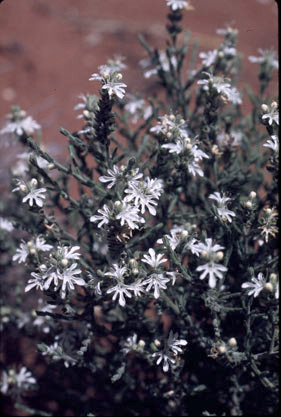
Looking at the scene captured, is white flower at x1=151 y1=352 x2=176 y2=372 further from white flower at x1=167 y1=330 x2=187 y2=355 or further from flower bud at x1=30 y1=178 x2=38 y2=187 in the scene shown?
flower bud at x1=30 y1=178 x2=38 y2=187

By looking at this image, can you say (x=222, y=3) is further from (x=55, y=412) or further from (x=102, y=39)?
(x=55, y=412)

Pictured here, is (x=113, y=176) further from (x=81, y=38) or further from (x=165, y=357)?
(x=81, y=38)

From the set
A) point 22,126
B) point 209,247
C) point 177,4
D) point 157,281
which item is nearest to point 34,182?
point 22,126

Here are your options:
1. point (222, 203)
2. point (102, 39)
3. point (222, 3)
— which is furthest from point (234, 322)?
point (222, 3)

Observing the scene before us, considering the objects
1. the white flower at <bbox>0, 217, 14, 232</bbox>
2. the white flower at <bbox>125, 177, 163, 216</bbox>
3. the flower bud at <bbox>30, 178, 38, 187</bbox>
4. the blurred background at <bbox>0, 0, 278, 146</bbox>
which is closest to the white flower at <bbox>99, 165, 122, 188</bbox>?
the white flower at <bbox>125, 177, 163, 216</bbox>

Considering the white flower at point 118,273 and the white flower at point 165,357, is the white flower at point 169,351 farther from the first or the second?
the white flower at point 118,273
